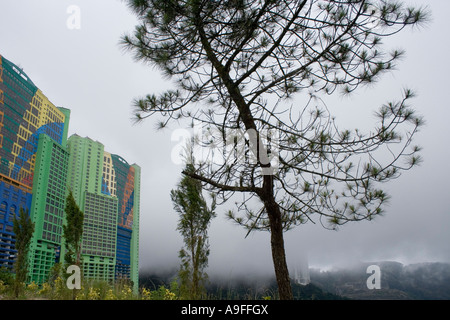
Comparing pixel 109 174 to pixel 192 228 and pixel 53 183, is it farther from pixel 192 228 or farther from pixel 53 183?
pixel 192 228

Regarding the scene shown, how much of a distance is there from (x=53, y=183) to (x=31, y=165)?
165 centimetres

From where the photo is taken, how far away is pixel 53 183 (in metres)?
18.8

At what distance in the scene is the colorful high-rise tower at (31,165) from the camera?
16.4 meters

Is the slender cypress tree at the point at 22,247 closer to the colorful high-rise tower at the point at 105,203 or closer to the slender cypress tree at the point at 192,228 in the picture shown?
the slender cypress tree at the point at 192,228

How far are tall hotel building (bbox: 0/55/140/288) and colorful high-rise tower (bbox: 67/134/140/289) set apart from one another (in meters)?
0.07

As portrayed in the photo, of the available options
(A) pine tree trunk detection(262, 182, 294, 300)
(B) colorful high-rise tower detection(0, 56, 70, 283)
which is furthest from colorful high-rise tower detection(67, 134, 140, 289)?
(A) pine tree trunk detection(262, 182, 294, 300)

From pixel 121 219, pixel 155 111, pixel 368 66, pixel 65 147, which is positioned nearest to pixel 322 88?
pixel 368 66

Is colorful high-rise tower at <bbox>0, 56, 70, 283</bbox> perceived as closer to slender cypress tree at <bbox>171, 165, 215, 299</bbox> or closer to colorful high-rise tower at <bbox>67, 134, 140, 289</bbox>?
colorful high-rise tower at <bbox>67, 134, 140, 289</bbox>

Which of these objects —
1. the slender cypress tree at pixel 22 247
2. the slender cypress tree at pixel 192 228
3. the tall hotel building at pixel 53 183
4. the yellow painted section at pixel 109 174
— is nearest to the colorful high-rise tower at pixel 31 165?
the tall hotel building at pixel 53 183

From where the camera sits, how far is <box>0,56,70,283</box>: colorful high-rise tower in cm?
1641

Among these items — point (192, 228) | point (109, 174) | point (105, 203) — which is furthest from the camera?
point (109, 174)

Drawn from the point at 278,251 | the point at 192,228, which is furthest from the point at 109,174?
the point at 278,251

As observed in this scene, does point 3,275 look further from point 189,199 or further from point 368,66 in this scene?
point 368,66

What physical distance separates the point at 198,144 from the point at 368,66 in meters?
1.38
